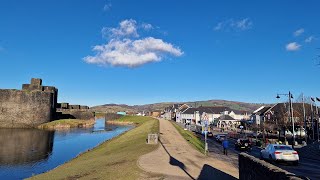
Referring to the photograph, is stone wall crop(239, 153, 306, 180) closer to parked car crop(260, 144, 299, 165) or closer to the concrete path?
the concrete path

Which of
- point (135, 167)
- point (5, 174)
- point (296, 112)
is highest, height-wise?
point (296, 112)

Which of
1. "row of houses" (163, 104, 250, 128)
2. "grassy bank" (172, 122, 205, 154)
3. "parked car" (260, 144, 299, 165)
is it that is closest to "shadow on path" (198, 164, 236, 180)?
"parked car" (260, 144, 299, 165)

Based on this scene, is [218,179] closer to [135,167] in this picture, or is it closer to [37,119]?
[135,167]

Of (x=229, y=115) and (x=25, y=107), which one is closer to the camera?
(x=25, y=107)

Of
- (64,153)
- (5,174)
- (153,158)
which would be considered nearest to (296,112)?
(64,153)

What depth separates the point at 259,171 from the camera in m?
11.0

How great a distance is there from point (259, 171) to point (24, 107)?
89916mm

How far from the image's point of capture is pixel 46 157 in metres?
34.8

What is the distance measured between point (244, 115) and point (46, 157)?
121 metres

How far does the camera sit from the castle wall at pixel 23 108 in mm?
88938

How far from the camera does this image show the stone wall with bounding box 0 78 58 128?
89.0 m

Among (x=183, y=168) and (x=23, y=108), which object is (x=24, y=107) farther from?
(x=183, y=168)

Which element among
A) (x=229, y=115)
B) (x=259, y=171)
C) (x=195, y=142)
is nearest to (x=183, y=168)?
(x=259, y=171)

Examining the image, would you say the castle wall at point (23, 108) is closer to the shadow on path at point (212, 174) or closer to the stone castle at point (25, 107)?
the stone castle at point (25, 107)
